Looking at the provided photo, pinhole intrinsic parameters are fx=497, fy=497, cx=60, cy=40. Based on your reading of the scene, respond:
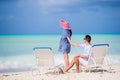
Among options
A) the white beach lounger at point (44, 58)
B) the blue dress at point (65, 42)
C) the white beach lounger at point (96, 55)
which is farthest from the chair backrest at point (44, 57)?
the white beach lounger at point (96, 55)

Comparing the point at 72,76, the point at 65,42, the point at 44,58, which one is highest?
the point at 65,42

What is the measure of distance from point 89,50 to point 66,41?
26.7 inches

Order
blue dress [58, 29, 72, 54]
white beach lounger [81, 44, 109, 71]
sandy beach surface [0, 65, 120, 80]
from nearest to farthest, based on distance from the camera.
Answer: sandy beach surface [0, 65, 120, 80] → white beach lounger [81, 44, 109, 71] → blue dress [58, 29, 72, 54]

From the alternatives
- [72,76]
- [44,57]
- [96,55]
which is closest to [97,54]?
[96,55]

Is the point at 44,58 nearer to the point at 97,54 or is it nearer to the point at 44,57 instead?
the point at 44,57

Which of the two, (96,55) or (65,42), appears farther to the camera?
(65,42)

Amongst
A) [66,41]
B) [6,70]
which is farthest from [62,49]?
[6,70]

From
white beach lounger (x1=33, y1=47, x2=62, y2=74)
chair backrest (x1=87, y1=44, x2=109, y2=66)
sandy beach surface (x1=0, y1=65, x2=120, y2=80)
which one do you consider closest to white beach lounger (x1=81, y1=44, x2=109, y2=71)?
chair backrest (x1=87, y1=44, x2=109, y2=66)

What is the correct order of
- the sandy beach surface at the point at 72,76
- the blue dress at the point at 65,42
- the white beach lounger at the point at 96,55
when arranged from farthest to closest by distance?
1. the blue dress at the point at 65,42
2. the white beach lounger at the point at 96,55
3. the sandy beach surface at the point at 72,76

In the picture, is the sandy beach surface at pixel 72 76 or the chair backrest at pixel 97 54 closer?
the sandy beach surface at pixel 72 76

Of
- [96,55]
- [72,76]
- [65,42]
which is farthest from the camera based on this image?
[65,42]

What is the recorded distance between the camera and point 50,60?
10.1 m

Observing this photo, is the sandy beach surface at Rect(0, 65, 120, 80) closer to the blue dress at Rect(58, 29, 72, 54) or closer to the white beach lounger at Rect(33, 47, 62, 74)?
the white beach lounger at Rect(33, 47, 62, 74)

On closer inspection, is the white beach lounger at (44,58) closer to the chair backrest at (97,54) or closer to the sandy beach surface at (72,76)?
the sandy beach surface at (72,76)
